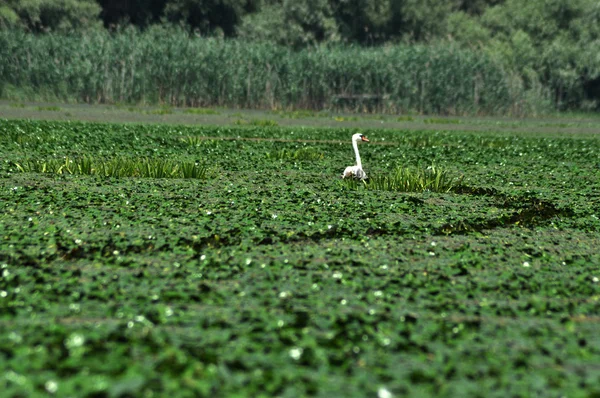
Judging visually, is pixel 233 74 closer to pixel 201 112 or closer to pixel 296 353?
pixel 201 112

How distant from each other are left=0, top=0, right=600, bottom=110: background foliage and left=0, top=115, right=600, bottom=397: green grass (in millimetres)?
25996

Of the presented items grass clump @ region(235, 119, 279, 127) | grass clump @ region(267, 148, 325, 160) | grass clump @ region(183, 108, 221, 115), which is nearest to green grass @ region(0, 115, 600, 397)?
grass clump @ region(267, 148, 325, 160)

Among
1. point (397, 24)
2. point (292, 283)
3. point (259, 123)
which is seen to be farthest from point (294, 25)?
point (292, 283)

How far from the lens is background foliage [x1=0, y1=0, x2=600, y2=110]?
125ft

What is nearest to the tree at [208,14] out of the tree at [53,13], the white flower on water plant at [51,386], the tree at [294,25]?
the tree at [294,25]

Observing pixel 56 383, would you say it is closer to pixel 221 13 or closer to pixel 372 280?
pixel 372 280

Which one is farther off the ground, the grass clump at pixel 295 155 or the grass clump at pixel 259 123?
the grass clump at pixel 295 155

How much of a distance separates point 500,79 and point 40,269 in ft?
90.3

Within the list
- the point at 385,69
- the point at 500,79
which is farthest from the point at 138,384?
the point at 500,79

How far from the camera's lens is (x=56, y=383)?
162 inches

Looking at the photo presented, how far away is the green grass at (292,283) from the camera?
442 centimetres

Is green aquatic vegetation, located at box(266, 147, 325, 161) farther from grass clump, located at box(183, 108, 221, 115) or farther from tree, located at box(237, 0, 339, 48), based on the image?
tree, located at box(237, 0, 339, 48)

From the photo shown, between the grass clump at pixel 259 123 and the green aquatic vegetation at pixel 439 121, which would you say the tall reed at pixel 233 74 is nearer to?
the green aquatic vegetation at pixel 439 121

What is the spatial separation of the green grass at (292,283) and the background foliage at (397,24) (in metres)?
26.0
